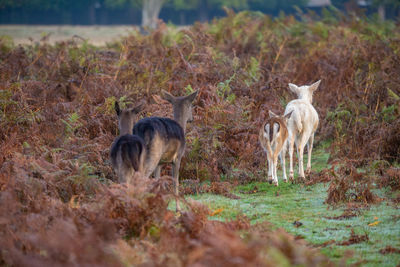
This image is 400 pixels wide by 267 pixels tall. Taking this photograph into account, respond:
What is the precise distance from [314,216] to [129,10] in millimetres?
57704

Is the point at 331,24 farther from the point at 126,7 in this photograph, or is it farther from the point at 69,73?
the point at 126,7

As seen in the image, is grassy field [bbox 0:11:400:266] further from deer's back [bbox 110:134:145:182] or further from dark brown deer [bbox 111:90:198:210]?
dark brown deer [bbox 111:90:198:210]

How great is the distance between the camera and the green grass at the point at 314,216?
20.7ft

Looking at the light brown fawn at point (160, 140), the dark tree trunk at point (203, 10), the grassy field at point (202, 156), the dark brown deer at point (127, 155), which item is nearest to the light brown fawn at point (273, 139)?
the grassy field at point (202, 156)

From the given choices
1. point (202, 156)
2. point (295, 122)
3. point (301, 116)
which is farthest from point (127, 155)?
point (301, 116)

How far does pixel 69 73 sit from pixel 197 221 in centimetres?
900

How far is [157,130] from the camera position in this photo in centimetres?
739

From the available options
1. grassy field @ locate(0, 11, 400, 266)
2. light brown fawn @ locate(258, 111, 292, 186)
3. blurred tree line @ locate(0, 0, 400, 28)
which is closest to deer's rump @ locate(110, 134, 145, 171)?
grassy field @ locate(0, 11, 400, 266)

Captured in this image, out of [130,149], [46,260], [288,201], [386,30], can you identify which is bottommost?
[288,201]

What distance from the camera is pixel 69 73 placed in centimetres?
1441

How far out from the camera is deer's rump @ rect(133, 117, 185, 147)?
731 cm

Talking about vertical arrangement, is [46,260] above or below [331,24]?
below

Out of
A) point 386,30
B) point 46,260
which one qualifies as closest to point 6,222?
point 46,260

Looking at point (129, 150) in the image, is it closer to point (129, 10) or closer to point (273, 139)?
point (273, 139)
